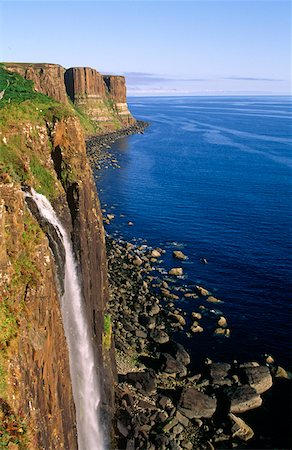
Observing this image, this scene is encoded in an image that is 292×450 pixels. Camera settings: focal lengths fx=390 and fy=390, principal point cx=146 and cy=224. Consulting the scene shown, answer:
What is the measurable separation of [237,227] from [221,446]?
4522 cm

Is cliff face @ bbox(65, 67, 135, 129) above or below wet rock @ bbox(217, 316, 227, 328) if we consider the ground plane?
above

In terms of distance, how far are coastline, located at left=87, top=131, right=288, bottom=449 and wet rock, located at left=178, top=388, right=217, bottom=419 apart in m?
0.08

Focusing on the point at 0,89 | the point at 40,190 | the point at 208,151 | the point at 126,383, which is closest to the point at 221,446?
the point at 126,383

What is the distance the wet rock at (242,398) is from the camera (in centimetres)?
3368

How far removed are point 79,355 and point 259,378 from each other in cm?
1973

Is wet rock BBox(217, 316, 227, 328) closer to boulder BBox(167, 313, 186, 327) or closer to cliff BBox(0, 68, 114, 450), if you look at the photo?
boulder BBox(167, 313, 186, 327)

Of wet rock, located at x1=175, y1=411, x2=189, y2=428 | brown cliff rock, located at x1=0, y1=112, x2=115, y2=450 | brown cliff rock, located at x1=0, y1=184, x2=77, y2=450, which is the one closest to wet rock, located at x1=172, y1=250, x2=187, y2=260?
wet rock, located at x1=175, y1=411, x2=189, y2=428

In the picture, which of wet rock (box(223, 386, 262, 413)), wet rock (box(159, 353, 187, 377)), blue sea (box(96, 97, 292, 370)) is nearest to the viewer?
wet rock (box(223, 386, 262, 413))

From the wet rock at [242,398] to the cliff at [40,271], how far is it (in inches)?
438

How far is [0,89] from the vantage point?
2816cm

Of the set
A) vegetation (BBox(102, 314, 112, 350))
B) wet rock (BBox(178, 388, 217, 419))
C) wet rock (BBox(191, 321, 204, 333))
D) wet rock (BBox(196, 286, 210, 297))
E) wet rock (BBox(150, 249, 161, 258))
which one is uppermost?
vegetation (BBox(102, 314, 112, 350))

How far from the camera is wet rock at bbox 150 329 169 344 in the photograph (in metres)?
41.5

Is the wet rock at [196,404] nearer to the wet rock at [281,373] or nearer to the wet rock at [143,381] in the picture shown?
the wet rock at [143,381]

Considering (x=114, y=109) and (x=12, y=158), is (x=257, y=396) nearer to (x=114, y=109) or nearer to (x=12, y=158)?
(x=12, y=158)
